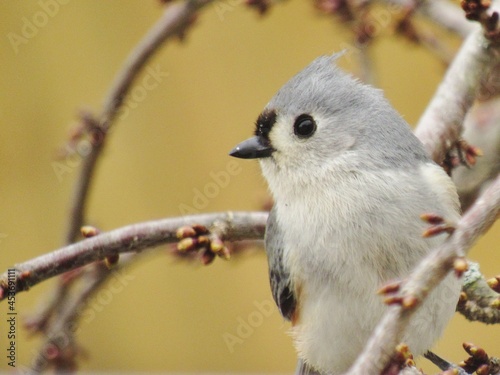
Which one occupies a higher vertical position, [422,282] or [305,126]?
[305,126]

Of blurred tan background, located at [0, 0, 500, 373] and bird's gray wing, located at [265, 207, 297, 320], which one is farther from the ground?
blurred tan background, located at [0, 0, 500, 373]

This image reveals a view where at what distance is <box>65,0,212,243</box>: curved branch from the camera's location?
4.39 feet

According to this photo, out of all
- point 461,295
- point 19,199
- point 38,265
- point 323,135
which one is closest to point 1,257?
point 19,199

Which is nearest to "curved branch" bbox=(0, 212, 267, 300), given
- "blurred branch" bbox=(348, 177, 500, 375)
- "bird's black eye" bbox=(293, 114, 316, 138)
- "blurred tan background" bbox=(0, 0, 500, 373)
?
"bird's black eye" bbox=(293, 114, 316, 138)

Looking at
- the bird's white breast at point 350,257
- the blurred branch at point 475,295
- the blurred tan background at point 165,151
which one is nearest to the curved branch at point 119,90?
the bird's white breast at point 350,257

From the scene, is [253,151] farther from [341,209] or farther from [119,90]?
[119,90]

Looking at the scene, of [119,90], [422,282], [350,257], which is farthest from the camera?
[119,90]

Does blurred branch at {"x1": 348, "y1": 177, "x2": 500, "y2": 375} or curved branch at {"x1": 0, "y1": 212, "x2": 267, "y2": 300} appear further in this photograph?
curved branch at {"x1": 0, "y1": 212, "x2": 267, "y2": 300}

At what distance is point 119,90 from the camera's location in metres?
1.38

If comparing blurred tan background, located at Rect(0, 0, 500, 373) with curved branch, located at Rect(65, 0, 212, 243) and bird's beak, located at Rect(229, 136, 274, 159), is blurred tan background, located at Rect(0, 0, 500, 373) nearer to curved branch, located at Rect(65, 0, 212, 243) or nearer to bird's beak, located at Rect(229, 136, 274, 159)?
curved branch, located at Rect(65, 0, 212, 243)

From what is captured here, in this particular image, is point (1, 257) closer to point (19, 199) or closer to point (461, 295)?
point (19, 199)

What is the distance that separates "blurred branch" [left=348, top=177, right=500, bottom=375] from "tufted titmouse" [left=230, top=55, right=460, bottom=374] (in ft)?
1.17

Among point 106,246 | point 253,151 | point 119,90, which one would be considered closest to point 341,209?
point 253,151

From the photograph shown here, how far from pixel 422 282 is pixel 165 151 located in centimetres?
154
